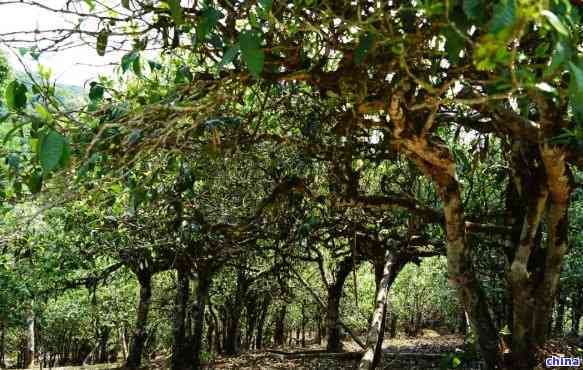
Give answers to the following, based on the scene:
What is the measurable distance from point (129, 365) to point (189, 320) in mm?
3822

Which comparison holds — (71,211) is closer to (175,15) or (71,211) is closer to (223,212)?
(223,212)

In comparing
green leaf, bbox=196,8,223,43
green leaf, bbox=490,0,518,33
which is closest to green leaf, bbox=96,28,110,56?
green leaf, bbox=196,8,223,43

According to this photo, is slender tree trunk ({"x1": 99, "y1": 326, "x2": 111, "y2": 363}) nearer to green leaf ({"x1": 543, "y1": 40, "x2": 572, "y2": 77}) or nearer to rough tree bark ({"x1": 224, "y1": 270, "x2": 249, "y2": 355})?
rough tree bark ({"x1": 224, "y1": 270, "x2": 249, "y2": 355})

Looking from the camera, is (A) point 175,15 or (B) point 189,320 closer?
(A) point 175,15

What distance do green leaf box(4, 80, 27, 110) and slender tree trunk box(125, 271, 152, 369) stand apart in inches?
533

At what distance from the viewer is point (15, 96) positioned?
7.09 feet

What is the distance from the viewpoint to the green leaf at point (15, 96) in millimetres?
2141

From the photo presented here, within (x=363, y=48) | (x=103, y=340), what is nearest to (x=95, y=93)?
(x=363, y=48)

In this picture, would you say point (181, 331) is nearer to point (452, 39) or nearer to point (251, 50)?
point (251, 50)

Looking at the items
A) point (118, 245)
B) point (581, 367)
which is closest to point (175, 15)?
point (581, 367)

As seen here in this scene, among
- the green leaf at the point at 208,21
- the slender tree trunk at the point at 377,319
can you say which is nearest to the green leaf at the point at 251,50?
the green leaf at the point at 208,21

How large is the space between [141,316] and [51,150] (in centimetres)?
1437

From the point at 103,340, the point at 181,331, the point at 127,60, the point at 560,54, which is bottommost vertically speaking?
the point at 103,340

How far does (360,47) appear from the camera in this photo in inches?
86.5
